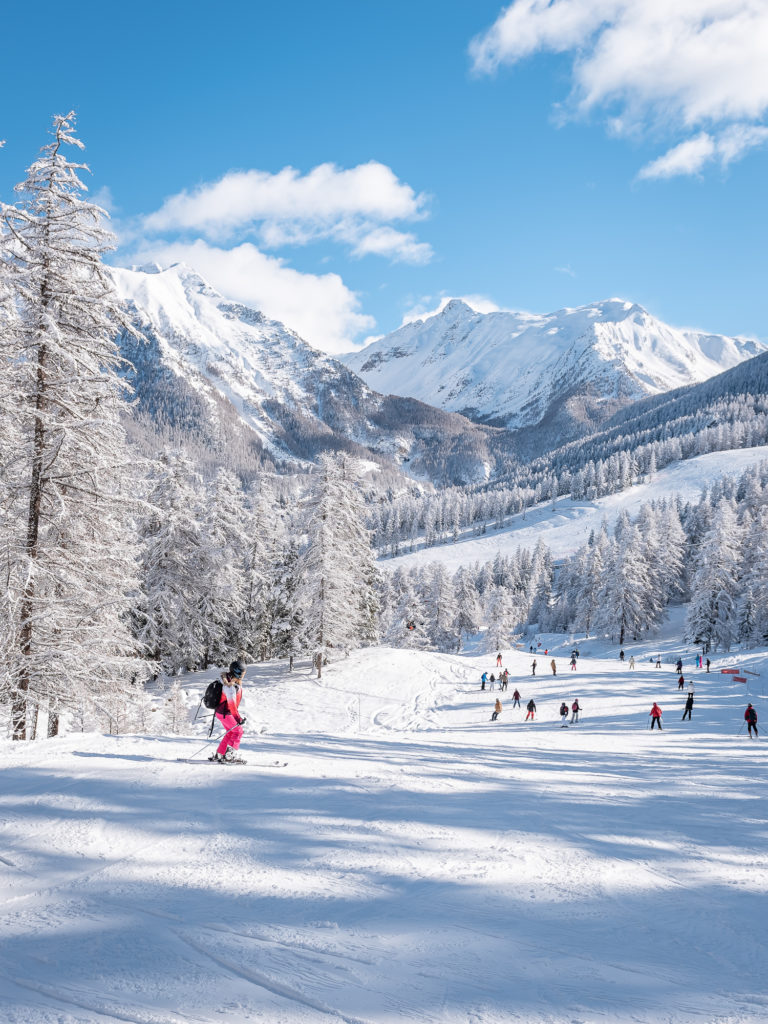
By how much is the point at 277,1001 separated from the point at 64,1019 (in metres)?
1.37

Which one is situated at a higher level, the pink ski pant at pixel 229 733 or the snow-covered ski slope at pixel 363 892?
the pink ski pant at pixel 229 733

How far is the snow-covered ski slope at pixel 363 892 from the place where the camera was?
402cm

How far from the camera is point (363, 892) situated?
550 centimetres

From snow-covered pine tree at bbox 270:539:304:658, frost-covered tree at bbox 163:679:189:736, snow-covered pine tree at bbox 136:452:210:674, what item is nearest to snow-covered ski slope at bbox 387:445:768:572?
snow-covered pine tree at bbox 270:539:304:658

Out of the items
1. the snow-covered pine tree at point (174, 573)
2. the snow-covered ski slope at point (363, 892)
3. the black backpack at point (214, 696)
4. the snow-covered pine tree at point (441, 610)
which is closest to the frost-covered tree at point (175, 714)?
the snow-covered pine tree at point (174, 573)

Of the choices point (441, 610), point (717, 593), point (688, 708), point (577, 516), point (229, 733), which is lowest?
point (688, 708)

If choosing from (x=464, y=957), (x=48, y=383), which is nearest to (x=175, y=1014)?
(x=464, y=957)

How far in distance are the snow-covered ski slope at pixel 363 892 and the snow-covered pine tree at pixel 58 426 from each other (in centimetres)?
277

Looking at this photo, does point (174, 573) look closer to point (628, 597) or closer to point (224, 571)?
point (224, 571)

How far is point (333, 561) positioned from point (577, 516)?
160 meters

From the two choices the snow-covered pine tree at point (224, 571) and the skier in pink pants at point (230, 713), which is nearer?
the skier in pink pants at point (230, 713)

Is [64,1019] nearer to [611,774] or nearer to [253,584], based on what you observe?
[611,774]

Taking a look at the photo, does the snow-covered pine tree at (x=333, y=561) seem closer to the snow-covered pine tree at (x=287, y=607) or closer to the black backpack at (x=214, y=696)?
the snow-covered pine tree at (x=287, y=607)

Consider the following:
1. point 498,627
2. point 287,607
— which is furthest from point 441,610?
point 287,607
